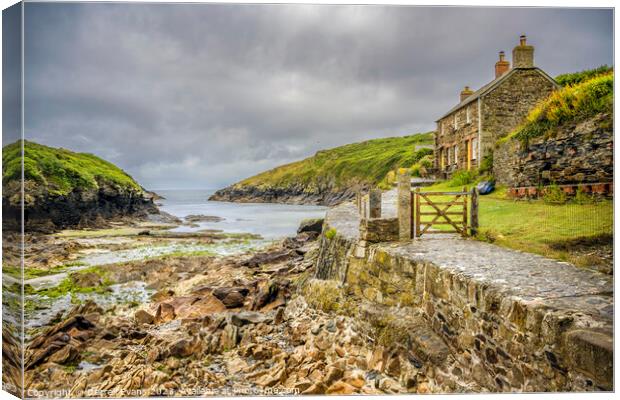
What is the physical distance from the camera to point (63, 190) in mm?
12961

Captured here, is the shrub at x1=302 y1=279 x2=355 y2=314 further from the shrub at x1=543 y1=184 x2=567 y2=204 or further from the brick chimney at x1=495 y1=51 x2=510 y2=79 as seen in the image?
the brick chimney at x1=495 y1=51 x2=510 y2=79

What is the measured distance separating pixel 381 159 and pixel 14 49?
113 ft

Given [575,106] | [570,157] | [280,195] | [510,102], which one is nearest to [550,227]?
[570,157]

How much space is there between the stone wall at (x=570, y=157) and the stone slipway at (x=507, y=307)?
83.6 inches

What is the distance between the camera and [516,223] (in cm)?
718

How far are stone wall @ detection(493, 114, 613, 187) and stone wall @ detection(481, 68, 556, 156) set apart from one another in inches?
280

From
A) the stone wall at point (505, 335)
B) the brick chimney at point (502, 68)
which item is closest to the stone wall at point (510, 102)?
→ the brick chimney at point (502, 68)

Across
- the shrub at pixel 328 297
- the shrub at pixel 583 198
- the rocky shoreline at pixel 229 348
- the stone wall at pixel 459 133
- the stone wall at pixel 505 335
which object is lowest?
the rocky shoreline at pixel 229 348

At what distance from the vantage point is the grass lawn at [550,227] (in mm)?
4996

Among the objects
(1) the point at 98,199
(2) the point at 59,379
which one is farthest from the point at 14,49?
(1) the point at 98,199

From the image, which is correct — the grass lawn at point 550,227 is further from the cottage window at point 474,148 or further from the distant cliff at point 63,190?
the cottage window at point 474,148

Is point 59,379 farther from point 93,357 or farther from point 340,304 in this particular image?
point 340,304

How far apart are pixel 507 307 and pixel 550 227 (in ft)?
12.1

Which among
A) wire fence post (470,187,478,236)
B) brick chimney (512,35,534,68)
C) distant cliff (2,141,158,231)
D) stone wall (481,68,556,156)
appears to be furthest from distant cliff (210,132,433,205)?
wire fence post (470,187,478,236)
